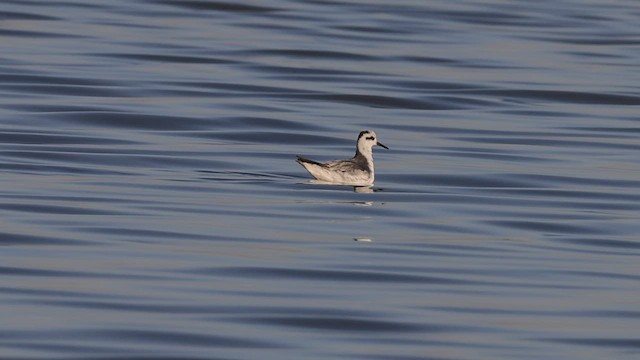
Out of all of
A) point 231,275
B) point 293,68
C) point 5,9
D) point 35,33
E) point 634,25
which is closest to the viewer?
point 231,275

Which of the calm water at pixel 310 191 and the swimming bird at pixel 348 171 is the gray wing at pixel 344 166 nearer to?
the swimming bird at pixel 348 171

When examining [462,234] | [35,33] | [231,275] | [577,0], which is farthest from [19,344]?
[577,0]

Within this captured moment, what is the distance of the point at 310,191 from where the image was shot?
68.5 ft

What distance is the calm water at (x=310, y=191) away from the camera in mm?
13570

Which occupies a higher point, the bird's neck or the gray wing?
the bird's neck

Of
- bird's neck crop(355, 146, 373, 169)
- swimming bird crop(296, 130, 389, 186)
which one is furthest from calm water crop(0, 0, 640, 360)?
bird's neck crop(355, 146, 373, 169)

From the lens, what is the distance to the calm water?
13.6 metres

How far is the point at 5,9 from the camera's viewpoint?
40.7 meters

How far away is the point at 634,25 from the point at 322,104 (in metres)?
15.5

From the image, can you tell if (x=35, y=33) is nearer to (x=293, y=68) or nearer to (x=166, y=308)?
(x=293, y=68)

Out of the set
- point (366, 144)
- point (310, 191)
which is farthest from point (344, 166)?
point (366, 144)

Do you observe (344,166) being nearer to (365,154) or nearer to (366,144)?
(365,154)

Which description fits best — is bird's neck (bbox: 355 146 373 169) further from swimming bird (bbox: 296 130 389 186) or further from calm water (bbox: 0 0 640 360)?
calm water (bbox: 0 0 640 360)

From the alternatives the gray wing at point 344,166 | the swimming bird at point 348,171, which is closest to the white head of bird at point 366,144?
the swimming bird at point 348,171
